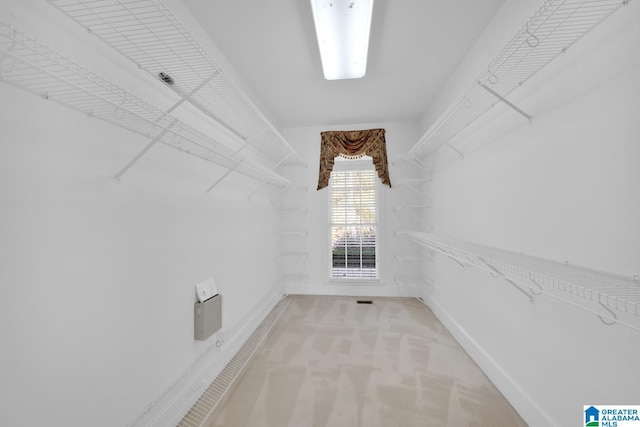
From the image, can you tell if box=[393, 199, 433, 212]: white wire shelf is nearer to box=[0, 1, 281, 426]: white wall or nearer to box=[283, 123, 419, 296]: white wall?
box=[283, 123, 419, 296]: white wall

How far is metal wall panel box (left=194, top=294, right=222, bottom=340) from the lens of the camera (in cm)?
173

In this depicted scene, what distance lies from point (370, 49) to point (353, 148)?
1717 millimetres

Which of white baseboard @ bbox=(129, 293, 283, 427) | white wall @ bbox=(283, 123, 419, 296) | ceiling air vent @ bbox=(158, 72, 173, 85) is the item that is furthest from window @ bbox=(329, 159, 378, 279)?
ceiling air vent @ bbox=(158, 72, 173, 85)

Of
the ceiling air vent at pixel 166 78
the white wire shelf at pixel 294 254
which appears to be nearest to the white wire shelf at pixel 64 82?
the ceiling air vent at pixel 166 78

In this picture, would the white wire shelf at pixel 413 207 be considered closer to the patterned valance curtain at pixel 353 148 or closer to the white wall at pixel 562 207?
the patterned valance curtain at pixel 353 148

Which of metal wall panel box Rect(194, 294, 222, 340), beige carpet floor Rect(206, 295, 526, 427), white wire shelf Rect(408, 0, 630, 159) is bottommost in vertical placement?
beige carpet floor Rect(206, 295, 526, 427)

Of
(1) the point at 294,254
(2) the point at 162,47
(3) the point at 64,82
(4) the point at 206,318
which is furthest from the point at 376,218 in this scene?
(3) the point at 64,82

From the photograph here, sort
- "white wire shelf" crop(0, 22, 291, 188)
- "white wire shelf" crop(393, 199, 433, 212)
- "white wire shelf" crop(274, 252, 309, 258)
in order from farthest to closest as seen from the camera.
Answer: "white wire shelf" crop(274, 252, 309, 258) < "white wire shelf" crop(393, 199, 433, 212) < "white wire shelf" crop(0, 22, 291, 188)

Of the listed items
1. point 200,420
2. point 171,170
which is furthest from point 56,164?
point 200,420

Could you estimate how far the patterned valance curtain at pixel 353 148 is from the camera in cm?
380

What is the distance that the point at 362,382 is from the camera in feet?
6.23

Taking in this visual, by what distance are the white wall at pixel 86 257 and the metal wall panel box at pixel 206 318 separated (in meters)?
0.05

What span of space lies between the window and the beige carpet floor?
3.72 ft

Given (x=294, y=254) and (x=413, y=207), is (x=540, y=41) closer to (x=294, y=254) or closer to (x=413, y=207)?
(x=413, y=207)
